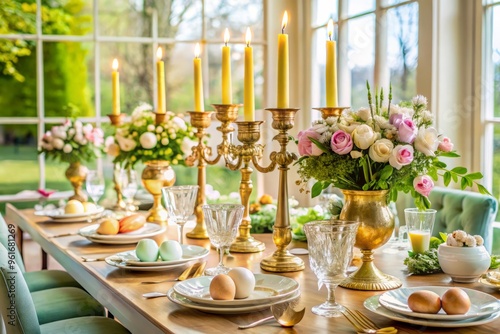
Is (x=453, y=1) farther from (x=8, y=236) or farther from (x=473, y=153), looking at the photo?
(x=8, y=236)

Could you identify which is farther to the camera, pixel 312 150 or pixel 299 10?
pixel 299 10

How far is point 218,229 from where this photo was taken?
191 centimetres

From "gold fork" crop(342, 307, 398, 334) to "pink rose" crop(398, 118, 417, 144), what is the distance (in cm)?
43

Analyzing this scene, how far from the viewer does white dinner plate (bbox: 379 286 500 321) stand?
4.75 ft

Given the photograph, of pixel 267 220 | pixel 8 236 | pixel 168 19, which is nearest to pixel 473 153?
pixel 267 220

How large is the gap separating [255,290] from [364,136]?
43 cm

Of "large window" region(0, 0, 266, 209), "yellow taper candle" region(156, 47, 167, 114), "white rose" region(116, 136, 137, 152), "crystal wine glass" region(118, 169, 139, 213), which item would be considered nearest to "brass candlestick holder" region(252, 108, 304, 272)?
"yellow taper candle" region(156, 47, 167, 114)

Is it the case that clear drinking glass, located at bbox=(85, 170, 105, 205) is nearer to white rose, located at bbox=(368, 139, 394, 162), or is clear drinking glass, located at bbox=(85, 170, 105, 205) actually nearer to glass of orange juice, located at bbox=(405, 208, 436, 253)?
glass of orange juice, located at bbox=(405, 208, 436, 253)

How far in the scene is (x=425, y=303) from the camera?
148cm

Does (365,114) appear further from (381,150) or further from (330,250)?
(330,250)

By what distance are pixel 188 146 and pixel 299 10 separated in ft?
6.64

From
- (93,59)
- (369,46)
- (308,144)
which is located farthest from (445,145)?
(93,59)

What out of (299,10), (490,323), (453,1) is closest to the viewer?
(490,323)

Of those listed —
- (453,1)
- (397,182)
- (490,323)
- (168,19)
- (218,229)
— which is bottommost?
(490,323)
